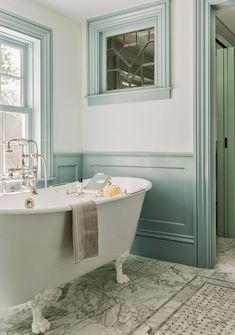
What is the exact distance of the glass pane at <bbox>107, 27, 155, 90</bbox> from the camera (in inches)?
127

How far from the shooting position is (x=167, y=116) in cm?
301

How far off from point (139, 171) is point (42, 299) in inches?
62.8

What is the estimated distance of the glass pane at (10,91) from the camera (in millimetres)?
2896

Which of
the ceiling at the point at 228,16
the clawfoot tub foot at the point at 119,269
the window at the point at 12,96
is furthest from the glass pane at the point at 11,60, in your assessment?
the ceiling at the point at 228,16

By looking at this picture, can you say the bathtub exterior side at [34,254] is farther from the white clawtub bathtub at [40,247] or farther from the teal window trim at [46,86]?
the teal window trim at [46,86]

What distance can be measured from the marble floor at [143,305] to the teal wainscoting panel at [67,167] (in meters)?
1.00

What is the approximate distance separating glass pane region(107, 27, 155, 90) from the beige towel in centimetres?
169

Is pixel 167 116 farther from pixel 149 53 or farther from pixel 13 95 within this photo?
pixel 13 95

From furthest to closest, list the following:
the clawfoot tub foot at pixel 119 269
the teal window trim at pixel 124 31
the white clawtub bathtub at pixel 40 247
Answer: the teal window trim at pixel 124 31, the clawfoot tub foot at pixel 119 269, the white clawtub bathtub at pixel 40 247

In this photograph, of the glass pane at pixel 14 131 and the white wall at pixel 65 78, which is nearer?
the glass pane at pixel 14 131

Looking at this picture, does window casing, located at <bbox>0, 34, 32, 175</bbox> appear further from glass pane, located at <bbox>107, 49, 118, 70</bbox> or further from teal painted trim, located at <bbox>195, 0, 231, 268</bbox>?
teal painted trim, located at <bbox>195, 0, 231, 268</bbox>

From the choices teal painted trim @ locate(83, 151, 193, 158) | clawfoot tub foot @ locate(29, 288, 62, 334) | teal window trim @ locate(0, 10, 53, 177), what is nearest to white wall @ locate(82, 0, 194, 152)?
teal painted trim @ locate(83, 151, 193, 158)

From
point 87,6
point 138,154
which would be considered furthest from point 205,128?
point 87,6

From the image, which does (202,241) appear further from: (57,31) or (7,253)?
(57,31)
